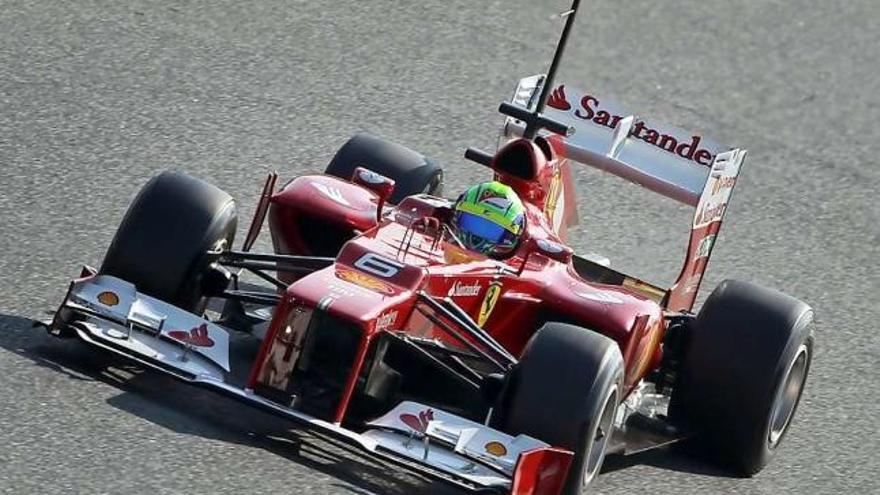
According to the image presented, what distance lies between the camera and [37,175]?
1009cm

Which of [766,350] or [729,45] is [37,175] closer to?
[766,350]

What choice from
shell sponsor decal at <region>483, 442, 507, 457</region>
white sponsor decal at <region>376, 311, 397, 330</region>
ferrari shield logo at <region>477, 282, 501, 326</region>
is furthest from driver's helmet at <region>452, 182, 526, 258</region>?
shell sponsor decal at <region>483, 442, 507, 457</region>

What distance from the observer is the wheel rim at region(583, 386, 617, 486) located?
743cm

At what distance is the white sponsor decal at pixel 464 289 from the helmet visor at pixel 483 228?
340 millimetres

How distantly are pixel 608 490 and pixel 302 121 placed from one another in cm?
466

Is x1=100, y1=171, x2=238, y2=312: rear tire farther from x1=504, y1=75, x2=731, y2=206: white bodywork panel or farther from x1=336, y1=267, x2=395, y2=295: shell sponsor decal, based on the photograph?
x1=504, y1=75, x2=731, y2=206: white bodywork panel

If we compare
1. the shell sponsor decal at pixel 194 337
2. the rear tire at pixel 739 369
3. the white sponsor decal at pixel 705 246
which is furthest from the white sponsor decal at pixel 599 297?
the shell sponsor decal at pixel 194 337

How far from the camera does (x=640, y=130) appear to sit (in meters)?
9.28

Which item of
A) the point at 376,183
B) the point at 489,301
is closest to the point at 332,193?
the point at 376,183

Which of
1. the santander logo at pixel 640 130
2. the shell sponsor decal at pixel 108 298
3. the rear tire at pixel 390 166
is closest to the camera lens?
the shell sponsor decal at pixel 108 298

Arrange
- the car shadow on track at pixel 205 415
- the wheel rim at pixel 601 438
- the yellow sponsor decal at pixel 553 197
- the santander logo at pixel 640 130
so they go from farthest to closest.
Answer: the santander logo at pixel 640 130
the yellow sponsor decal at pixel 553 197
the wheel rim at pixel 601 438
the car shadow on track at pixel 205 415

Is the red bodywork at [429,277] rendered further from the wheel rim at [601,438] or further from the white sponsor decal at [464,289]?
the wheel rim at [601,438]

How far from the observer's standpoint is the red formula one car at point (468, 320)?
284 inches

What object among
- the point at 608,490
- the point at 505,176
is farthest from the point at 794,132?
the point at 608,490
